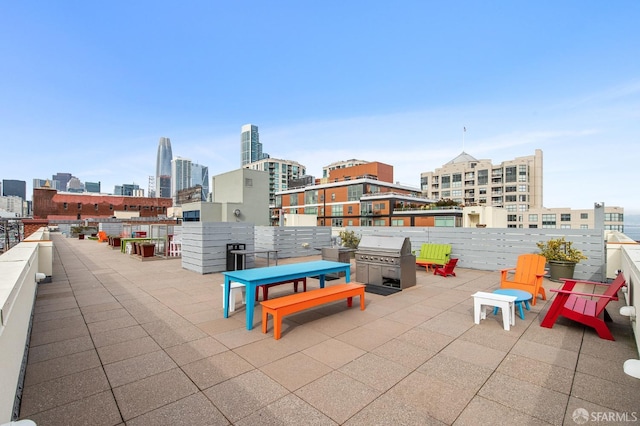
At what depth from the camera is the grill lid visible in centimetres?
805

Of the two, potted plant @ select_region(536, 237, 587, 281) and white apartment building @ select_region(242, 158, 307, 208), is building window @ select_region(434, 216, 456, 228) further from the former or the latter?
white apartment building @ select_region(242, 158, 307, 208)

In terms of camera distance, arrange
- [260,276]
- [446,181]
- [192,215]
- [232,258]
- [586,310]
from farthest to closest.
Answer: [446,181] < [192,215] < [232,258] < [260,276] < [586,310]

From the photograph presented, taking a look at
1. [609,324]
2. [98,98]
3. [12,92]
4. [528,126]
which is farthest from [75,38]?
[528,126]

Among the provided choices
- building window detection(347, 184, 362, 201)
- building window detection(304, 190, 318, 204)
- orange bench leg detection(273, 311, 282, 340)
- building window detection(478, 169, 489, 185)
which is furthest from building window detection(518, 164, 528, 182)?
orange bench leg detection(273, 311, 282, 340)

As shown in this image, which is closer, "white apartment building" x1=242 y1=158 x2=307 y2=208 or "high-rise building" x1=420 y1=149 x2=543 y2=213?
"high-rise building" x1=420 y1=149 x2=543 y2=213

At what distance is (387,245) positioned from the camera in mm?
8273

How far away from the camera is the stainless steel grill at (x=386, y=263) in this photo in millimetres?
8008

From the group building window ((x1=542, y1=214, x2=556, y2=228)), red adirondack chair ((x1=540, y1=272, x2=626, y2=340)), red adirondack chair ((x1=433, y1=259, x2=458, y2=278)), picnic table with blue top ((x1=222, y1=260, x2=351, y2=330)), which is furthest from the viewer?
building window ((x1=542, y1=214, x2=556, y2=228))

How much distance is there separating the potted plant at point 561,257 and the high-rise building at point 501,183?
220ft

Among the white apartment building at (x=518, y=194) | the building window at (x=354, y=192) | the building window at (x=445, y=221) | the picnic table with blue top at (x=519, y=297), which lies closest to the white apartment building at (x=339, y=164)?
the white apartment building at (x=518, y=194)

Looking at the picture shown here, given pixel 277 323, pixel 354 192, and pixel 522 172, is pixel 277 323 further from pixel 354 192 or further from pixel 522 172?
pixel 522 172

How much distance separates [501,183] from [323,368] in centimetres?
8720

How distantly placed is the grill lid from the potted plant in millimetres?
4870

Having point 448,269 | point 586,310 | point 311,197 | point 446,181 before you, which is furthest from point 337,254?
point 446,181
